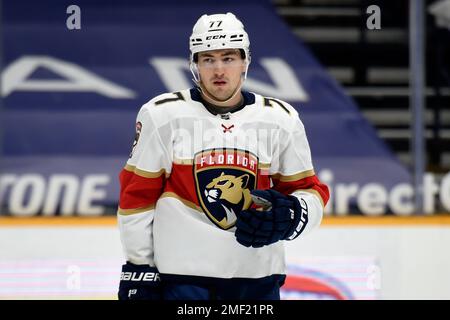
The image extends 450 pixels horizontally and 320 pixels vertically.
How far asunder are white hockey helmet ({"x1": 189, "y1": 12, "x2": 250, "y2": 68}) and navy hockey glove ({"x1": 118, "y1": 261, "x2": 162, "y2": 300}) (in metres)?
0.47

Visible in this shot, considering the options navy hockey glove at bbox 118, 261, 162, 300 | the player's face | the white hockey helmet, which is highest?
the white hockey helmet

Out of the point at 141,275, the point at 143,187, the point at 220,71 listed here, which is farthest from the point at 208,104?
the point at 141,275

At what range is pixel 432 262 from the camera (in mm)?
3336

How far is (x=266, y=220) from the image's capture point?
6.42 feet

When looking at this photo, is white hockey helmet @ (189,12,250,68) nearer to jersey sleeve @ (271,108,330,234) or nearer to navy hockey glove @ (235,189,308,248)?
jersey sleeve @ (271,108,330,234)

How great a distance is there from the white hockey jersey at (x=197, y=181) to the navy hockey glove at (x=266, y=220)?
0.22ft

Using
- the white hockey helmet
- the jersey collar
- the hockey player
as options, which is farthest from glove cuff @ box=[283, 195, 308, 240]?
the white hockey helmet

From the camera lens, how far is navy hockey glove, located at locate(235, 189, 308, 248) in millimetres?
1954

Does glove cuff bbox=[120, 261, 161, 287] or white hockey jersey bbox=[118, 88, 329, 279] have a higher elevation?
white hockey jersey bbox=[118, 88, 329, 279]

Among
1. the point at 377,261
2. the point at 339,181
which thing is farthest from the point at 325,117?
the point at 377,261

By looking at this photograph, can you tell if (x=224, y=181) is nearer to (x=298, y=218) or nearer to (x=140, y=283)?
(x=298, y=218)

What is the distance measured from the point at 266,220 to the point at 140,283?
30 cm

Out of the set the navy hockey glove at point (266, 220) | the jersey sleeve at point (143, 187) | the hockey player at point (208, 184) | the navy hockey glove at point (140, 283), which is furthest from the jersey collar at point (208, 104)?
the navy hockey glove at point (140, 283)

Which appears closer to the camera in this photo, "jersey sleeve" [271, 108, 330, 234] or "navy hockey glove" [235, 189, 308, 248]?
"navy hockey glove" [235, 189, 308, 248]
